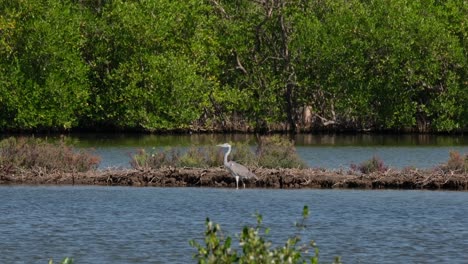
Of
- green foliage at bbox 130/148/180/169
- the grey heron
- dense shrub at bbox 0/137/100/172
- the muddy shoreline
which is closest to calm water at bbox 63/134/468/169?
green foliage at bbox 130/148/180/169

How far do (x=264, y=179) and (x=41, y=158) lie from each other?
6.87 m

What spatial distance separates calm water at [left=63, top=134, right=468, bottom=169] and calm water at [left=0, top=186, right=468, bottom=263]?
941 cm

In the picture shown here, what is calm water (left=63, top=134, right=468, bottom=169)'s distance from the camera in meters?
50.7

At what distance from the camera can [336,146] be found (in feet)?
201

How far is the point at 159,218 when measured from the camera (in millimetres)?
31719

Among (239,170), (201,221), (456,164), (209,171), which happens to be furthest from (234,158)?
(201,221)

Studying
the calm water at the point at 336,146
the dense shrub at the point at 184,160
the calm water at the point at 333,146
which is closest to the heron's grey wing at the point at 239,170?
the dense shrub at the point at 184,160

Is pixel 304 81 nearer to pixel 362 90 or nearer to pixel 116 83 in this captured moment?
pixel 362 90

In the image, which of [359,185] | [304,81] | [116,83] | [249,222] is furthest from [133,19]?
[249,222]

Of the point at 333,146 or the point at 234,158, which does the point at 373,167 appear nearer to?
Result: the point at 234,158

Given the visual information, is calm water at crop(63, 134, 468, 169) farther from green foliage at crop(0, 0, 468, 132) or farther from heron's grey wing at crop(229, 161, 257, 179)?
heron's grey wing at crop(229, 161, 257, 179)

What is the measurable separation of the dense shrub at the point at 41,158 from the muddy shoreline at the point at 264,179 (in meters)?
0.50

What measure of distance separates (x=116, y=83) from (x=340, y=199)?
42.8 meters

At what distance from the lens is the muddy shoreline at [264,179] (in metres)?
36.8
